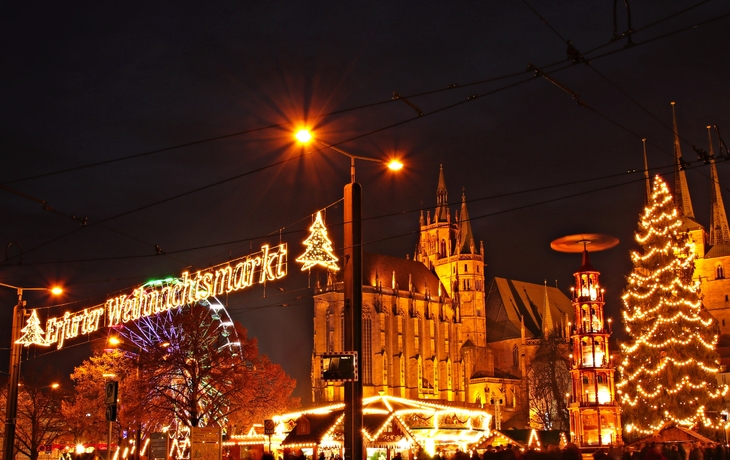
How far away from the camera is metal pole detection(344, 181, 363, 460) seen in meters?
15.6

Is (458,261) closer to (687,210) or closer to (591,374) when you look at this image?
(687,210)

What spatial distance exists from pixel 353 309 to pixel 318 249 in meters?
3.99

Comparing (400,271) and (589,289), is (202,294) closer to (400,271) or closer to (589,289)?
(589,289)

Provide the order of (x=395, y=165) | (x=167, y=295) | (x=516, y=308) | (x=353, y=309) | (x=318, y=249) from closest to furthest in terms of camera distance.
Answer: (x=353, y=309) → (x=395, y=165) → (x=318, y=249) → (x=167, y=295) → (x=516, y=308)

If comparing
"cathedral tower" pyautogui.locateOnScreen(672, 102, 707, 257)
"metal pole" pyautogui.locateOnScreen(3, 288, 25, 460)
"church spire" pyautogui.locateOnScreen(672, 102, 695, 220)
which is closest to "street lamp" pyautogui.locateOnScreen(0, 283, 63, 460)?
"metal pole" pyautogui.locateOnScreen(3, 288, 25, 460)

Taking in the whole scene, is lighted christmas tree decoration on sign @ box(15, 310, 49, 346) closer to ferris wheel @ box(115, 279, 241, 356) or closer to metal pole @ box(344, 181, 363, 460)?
ferris wheel @ box(115, 279, 241, 356)

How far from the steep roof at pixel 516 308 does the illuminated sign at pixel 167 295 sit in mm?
80493

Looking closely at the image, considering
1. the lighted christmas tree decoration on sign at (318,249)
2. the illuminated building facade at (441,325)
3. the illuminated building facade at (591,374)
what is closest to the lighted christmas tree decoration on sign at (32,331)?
the lighted christmas tree decoration on sign at (318,249)

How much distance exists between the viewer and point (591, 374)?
4691 centimetres

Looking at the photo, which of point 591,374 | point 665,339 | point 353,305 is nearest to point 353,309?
point 353,305

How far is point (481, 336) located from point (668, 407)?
201 feet

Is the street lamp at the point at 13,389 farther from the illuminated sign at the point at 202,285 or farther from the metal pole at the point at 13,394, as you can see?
the illuminated sign at the point at 202,285

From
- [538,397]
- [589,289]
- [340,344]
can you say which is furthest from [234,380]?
[538,397]

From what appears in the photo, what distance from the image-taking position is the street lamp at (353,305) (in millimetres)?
15617
